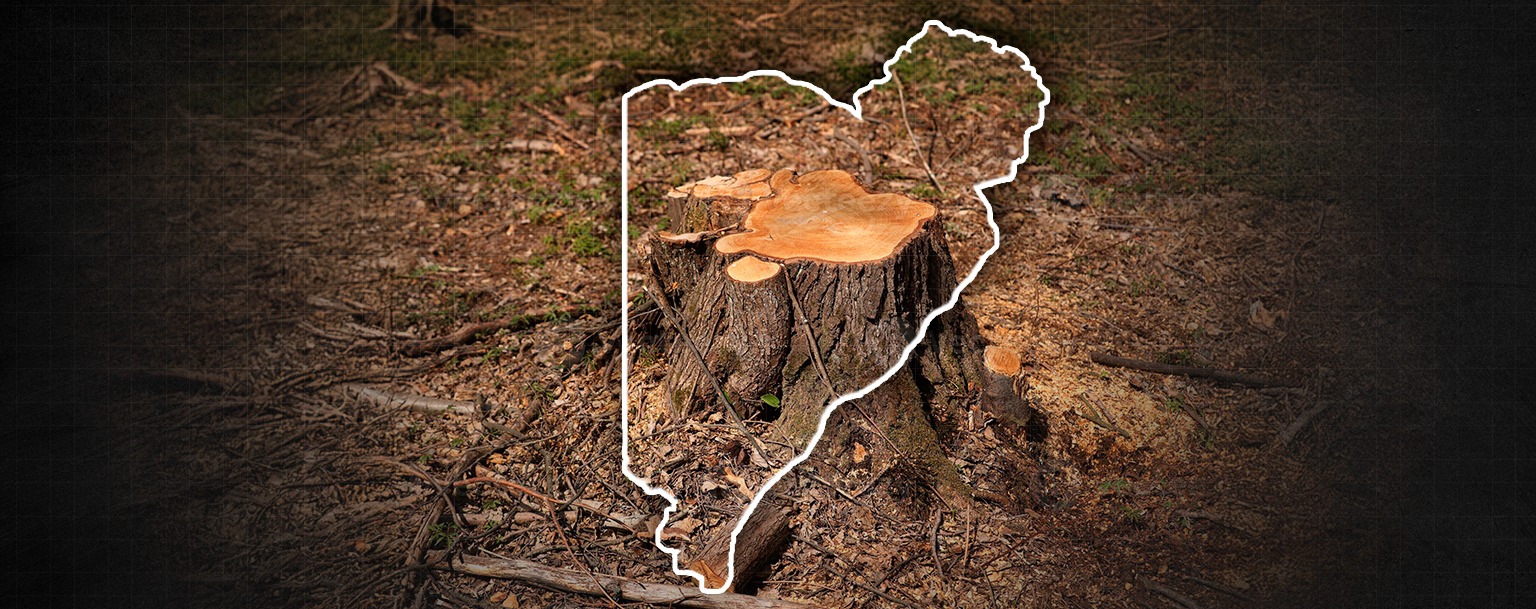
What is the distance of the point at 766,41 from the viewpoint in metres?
8.23

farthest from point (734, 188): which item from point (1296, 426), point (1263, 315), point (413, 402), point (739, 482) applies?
point (1263, 315)

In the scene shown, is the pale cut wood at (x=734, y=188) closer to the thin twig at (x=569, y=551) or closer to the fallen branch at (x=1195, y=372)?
the thin twig at (x=569, y=551)

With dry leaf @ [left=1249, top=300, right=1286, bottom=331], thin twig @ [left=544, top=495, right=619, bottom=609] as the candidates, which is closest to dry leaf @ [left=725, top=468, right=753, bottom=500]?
thin twig @ [left=544, top=495, right=619, bottom=609]

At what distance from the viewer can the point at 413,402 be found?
4938 millimetres

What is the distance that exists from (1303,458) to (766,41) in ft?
16.2

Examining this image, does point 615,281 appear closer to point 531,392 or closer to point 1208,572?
point 531,392

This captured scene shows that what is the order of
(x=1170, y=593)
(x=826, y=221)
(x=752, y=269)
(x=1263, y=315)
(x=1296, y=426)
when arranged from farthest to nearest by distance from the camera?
(x=1263, y=315)
(x=1296, y=426)
(x=826, y=221)
(x=752, y=269)
(x=1170, y=593)

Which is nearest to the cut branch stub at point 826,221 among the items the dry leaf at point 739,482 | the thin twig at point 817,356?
the thin twig at point 817,356

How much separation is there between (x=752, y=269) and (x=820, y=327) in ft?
1.05

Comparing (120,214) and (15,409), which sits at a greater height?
(120,214)

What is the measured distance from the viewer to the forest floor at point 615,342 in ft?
13.3

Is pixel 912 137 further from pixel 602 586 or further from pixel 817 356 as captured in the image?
pixel 602 586

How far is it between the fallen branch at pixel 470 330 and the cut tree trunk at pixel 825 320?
115 centimetres

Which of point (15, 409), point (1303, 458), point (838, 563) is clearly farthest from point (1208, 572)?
point (15, 409)
